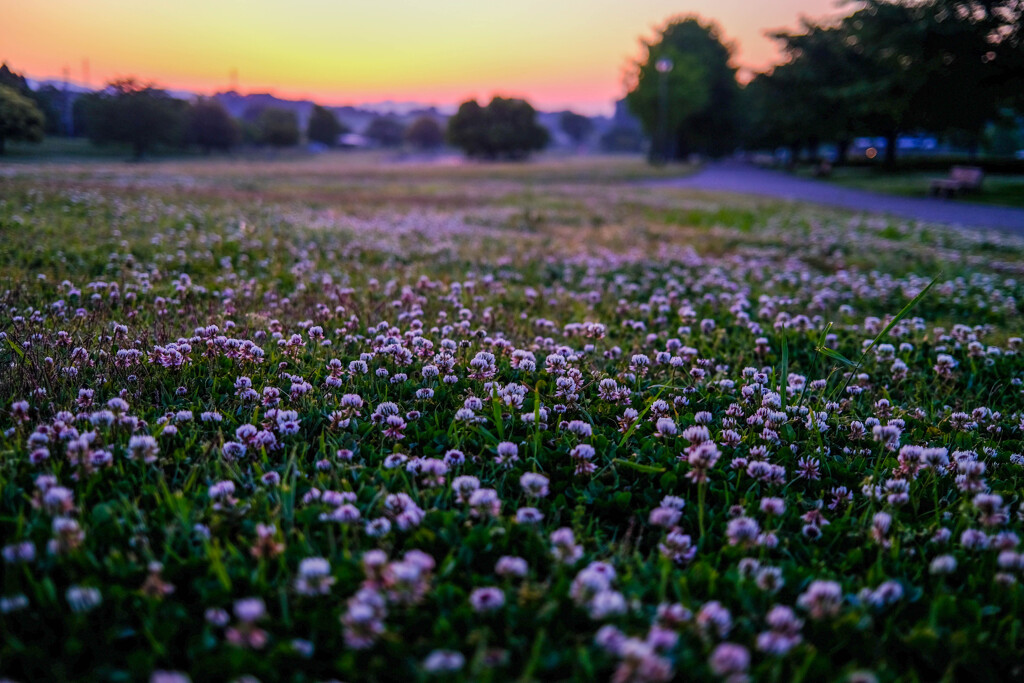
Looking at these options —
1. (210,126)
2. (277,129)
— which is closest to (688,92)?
(210,126)

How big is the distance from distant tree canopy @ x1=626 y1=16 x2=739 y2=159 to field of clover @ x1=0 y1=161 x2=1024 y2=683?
62912mm

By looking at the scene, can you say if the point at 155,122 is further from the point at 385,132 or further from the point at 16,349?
the point at 385,132

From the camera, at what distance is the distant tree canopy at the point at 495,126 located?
80.4 meters

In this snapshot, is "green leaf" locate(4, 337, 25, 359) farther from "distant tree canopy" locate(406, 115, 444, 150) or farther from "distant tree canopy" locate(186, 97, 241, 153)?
"distant tree canopy" locate(406, 115, 444, 150)

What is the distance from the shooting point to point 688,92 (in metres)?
66.9

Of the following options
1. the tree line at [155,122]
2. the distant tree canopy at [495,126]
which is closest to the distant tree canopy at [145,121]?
the tree line at [155,122]

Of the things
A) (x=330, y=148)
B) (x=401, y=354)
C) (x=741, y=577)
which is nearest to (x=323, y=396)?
(x=401, y=354)

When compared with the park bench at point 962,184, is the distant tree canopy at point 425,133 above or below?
above

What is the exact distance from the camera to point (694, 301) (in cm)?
643

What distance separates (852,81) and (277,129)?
78.8 meters

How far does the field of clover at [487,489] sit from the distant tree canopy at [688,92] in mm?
→ 62912

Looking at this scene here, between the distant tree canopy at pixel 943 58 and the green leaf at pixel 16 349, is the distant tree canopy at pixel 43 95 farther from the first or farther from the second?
the distant tree canopy at pixel 943 58

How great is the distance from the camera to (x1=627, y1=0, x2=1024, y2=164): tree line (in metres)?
25.6

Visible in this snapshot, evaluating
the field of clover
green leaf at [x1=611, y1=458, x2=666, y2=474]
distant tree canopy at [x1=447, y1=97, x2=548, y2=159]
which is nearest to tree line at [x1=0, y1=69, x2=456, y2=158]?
the field of clover
